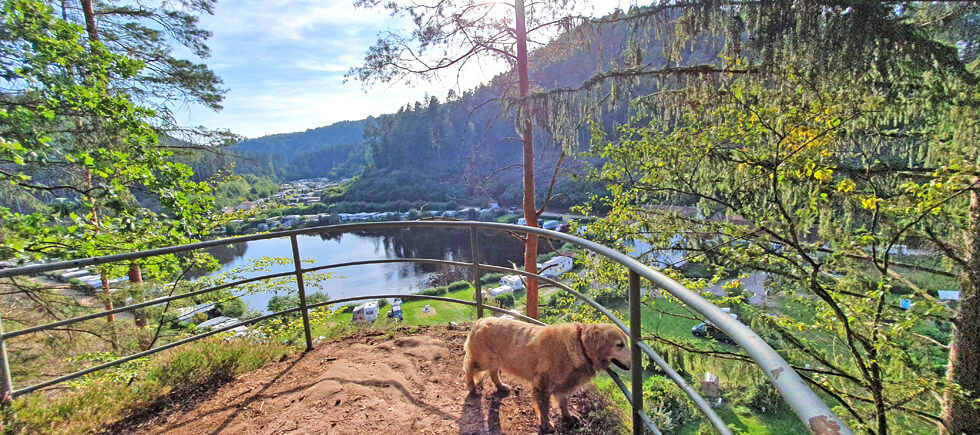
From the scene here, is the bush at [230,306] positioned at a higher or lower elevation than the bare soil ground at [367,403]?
lower

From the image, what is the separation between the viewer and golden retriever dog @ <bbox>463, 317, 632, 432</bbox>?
2.00 meters

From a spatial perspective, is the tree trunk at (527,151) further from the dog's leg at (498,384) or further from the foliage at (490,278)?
the foliage at (490,278)

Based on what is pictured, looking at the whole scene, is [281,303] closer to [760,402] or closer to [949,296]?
[949,296]

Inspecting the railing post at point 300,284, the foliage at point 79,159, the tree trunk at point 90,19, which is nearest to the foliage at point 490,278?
the tree trunk at point 90,19

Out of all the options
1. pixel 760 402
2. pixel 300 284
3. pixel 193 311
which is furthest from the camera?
pixel 760 402

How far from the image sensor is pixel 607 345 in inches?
78.4

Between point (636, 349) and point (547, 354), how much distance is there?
69 centimetres

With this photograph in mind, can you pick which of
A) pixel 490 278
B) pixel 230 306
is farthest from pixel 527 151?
pixel 490 278

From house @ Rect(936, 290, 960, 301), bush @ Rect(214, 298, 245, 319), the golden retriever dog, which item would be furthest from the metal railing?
house @ Rect(936, 290, 960, 301)

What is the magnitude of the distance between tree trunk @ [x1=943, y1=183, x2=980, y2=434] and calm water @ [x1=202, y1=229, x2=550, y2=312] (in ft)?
91.3

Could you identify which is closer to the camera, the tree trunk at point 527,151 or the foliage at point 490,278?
the tree trunk at point 527,151

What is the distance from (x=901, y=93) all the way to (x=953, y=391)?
3272mm

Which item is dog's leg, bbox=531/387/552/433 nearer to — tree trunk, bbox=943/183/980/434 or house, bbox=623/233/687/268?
house, bbox=623/233/687/268

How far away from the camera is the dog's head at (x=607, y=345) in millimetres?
1934
